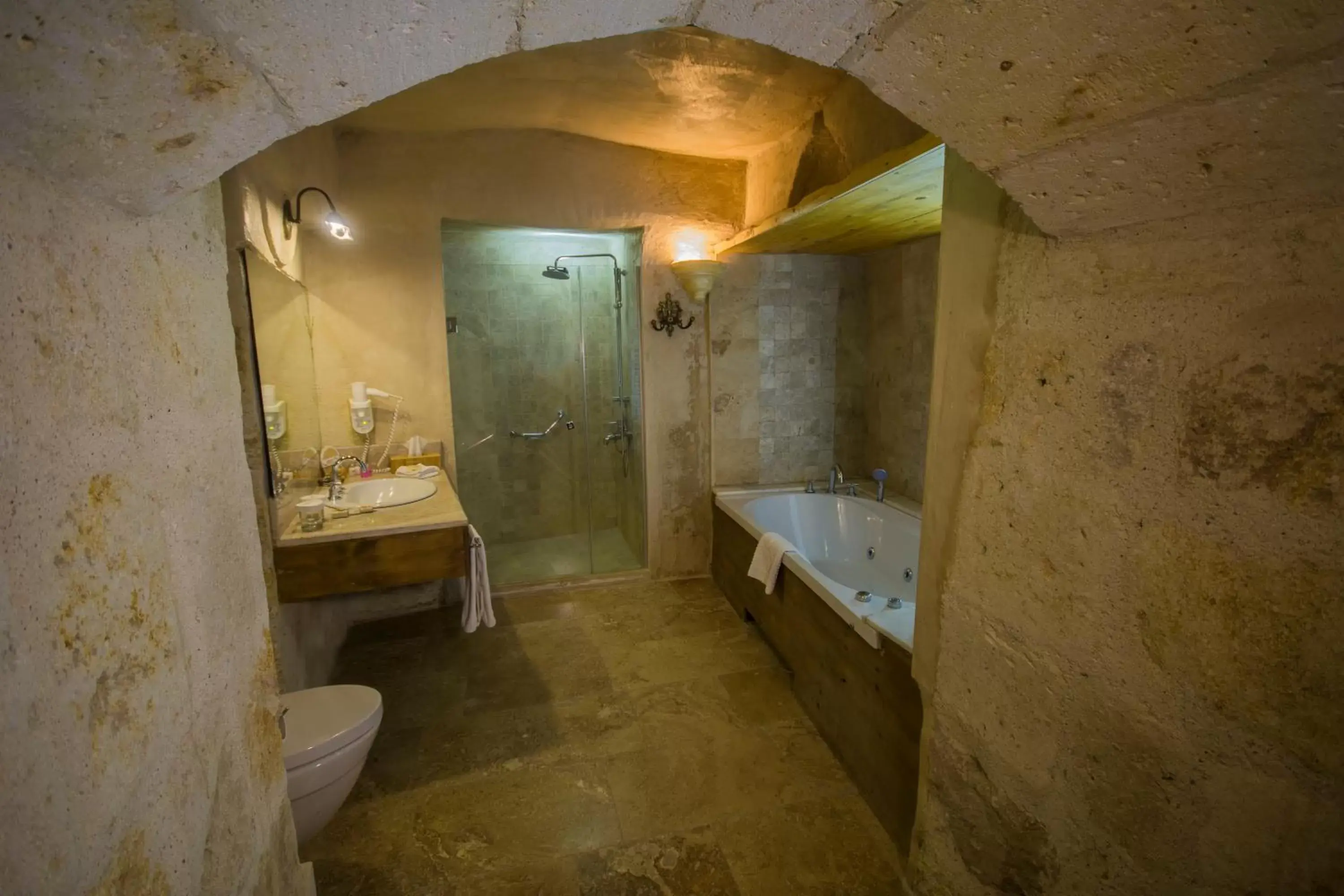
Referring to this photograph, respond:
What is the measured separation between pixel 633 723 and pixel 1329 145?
7.54ft

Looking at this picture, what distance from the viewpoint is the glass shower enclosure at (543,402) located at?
3908 millimetres

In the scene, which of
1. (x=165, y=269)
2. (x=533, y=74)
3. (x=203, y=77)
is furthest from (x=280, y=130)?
(x=533, y=74)

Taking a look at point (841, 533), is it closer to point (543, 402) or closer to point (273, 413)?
point (543, 402)

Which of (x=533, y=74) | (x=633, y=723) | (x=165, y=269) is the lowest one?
(x=633, y=723)

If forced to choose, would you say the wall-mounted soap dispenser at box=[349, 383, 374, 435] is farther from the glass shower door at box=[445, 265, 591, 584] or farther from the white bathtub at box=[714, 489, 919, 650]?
the white bathtub at box=[714, 489, 919, 650]

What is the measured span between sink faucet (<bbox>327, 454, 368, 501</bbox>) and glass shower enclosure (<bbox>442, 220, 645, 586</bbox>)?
3.99 ft

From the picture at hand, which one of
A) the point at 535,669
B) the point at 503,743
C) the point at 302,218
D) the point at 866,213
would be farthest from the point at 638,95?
the point at 503,743

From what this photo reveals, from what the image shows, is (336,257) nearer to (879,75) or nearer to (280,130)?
(280,130)

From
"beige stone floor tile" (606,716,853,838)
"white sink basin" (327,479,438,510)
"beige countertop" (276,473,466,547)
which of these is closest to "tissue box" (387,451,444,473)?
"white sink basin" (327,479,438,510)

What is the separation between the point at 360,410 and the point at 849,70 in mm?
2690

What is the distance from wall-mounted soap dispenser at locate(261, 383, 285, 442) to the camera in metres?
2.03

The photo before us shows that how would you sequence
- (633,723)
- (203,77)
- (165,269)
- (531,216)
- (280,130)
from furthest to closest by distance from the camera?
(531,216), (633,723), (165,269), (280,130), (203,77)

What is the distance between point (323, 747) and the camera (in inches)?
58.7

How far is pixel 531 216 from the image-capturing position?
3027mm
